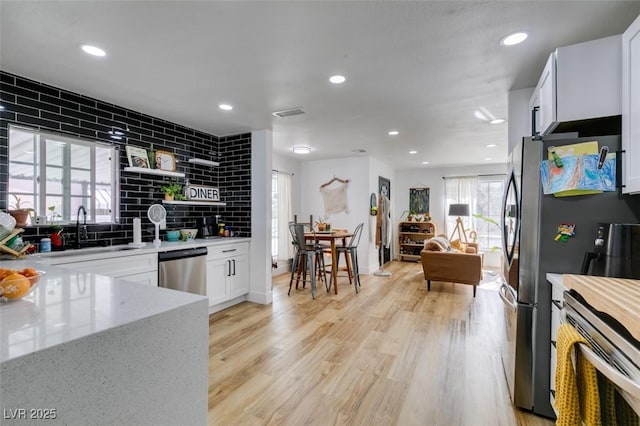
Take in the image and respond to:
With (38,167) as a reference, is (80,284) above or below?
below

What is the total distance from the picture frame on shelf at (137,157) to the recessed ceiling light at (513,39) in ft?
11.2

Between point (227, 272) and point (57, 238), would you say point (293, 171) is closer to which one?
point (227, 272)

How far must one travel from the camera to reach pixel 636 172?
4.62 feet

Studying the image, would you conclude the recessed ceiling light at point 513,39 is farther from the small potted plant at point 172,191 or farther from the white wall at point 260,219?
the small potted plant at point 172,191

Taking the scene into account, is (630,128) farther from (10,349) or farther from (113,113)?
(113,113)

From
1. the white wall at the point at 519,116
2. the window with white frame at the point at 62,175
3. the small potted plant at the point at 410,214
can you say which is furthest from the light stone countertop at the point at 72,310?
the small potted plant at the point at 410,214

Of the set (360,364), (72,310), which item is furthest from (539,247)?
(72,310)

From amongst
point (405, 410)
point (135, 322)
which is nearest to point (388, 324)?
point (405, 410)

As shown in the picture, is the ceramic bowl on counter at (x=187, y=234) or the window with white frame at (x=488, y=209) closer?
the ceramic bowl on counter at (x=187, y=234)

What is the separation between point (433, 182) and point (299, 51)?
606 centimetres

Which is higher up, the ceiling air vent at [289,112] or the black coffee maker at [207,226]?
the ceiling air vent at [289,112]

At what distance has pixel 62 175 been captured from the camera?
2.61m

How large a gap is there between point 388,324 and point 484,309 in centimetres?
140

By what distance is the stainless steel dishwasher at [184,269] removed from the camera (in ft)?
9.35
